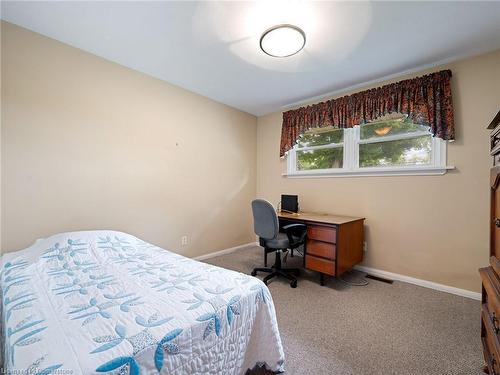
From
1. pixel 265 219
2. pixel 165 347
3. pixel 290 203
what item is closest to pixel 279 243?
pixel 265 219

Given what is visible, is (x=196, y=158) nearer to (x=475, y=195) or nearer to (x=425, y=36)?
(x=425, y=36)

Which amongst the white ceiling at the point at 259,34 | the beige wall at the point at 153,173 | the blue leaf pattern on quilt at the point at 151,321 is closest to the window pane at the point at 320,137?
the beige wall at the point at 153,173

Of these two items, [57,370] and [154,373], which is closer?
[57,370]

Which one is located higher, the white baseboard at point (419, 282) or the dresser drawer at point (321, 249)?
→ the dresser drawer at point (321, 249)

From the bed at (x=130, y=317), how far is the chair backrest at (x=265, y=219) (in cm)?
103

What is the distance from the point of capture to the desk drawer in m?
2.34

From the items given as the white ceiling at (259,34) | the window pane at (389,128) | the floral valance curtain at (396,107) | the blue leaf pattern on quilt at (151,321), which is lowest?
the blue leaf pattern on quilt at (151,321)

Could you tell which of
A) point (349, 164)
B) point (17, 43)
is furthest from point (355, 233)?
point (17, 43)

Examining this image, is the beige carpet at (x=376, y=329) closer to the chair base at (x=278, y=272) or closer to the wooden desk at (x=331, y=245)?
the chair base at (x=278, y=272)

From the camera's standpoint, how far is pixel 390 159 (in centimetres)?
271

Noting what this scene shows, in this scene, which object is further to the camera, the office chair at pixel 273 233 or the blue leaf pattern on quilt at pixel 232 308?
the office chair at pixel 273 233

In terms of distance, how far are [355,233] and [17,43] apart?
372 cm

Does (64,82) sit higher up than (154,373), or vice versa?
(64,82)

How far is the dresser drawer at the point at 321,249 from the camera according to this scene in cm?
236
